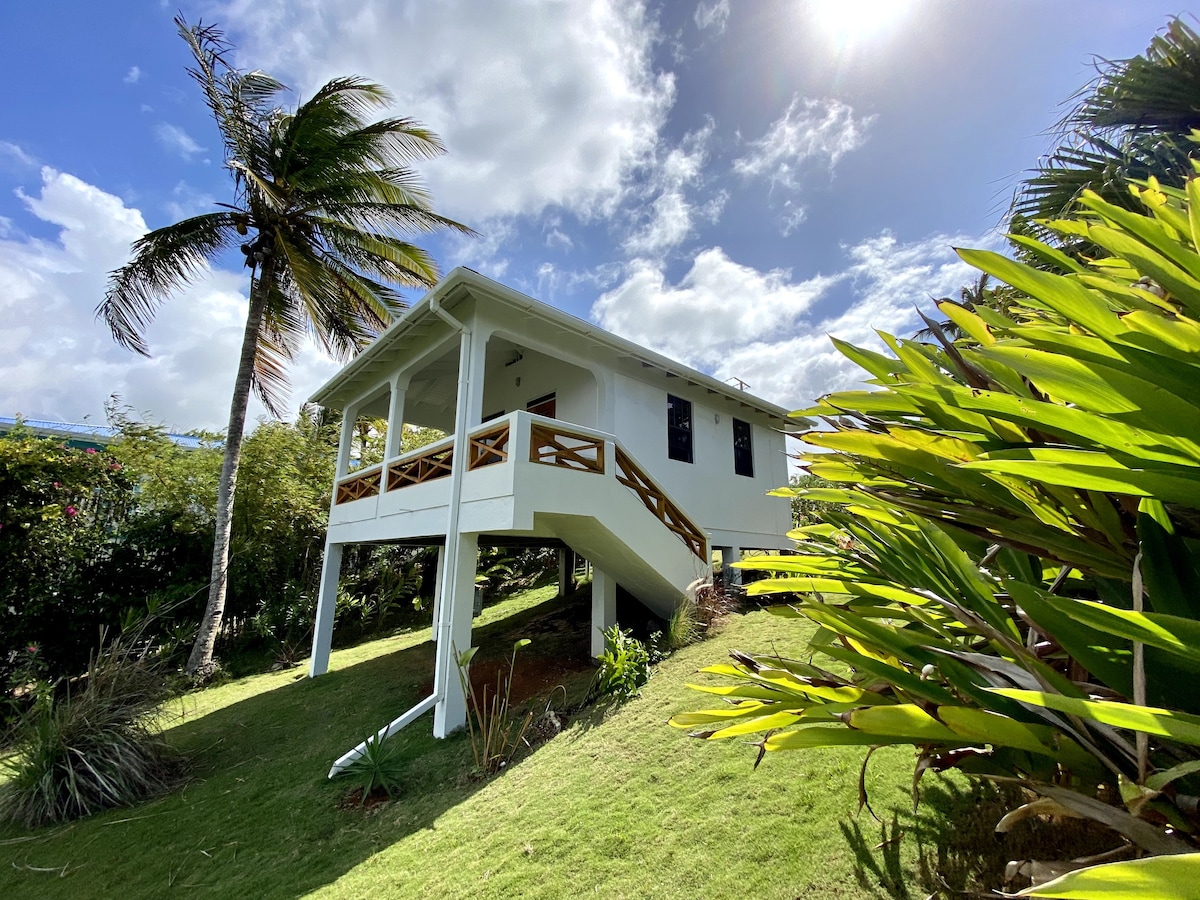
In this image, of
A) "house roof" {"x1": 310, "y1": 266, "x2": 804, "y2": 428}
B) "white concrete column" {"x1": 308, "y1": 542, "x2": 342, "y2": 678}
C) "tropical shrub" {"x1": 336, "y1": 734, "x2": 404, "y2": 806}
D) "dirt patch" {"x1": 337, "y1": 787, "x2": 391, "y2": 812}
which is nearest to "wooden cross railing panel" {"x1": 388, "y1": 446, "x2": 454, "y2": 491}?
"house roof" {"x1": 310, "y1": 266, "x2": 804, "y2": 428}

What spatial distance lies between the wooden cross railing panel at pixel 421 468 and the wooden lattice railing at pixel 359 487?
0.41 m

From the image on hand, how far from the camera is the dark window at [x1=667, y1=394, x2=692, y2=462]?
10.3m

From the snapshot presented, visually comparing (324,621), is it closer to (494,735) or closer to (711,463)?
(494,735)

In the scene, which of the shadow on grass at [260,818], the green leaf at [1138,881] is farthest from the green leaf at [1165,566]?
the shadow on grass at [260,818]

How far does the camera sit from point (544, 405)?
1047cm

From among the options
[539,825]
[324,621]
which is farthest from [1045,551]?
[324,621]

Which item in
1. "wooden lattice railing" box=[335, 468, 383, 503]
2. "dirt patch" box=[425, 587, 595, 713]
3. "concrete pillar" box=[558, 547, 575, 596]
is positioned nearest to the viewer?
"dirt patch" box=[425, 587, 595, 713]

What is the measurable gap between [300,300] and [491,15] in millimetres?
8020

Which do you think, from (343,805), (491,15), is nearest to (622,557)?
(343,805)

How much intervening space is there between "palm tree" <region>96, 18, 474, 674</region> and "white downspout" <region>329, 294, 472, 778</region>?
576cm

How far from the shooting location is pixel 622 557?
7660 mm

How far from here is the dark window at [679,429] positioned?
407 inches

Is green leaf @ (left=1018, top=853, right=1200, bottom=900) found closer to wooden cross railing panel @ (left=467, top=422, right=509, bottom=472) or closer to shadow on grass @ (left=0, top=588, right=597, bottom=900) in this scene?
shadow on grass @ (left=0, top=588, right=597, bottom=900)

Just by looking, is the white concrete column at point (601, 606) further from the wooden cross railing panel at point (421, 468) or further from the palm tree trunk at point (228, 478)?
the palm tree trunk at point (228, 478)
